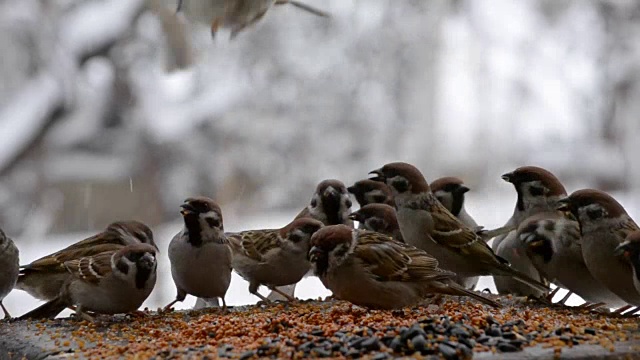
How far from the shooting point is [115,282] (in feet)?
8.10

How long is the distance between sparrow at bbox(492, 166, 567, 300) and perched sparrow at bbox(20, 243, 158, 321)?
102 cm

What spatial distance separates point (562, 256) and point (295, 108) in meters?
2.50

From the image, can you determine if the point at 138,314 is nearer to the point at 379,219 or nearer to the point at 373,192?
the point at 379,219

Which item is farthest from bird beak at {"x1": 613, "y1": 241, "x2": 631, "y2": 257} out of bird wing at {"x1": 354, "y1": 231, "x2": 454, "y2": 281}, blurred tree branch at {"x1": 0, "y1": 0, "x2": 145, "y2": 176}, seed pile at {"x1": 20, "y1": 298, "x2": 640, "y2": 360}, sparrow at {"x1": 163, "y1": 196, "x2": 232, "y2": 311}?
blurred tree branch at {"x1": 0, "y1": 0, "x2": 145, "y2": 176}

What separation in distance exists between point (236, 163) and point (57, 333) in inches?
99.2

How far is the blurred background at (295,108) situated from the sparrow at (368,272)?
178cm

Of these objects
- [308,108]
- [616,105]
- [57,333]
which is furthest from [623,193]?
[57,333]

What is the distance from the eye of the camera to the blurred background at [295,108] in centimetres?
446

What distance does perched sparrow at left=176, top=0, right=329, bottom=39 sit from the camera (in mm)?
1707

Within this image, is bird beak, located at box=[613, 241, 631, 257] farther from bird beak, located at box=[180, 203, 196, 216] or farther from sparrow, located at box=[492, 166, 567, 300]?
bird beak, located at box=[180, 203, 196, 216]

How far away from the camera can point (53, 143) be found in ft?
14.5

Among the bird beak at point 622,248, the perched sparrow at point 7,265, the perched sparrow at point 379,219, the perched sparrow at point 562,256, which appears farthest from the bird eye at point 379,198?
the perched sparrow at point 7,265

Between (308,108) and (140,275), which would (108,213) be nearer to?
(308,108)

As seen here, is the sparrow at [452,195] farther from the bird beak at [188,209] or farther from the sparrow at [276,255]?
the bird beak at [188,209]
